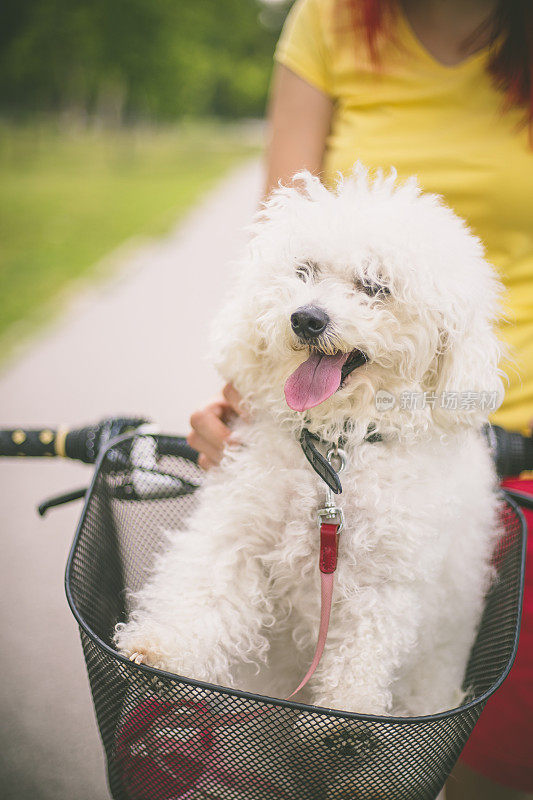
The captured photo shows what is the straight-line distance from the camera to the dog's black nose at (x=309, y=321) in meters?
1.32

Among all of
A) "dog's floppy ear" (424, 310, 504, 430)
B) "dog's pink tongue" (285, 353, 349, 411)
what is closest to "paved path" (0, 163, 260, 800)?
"dog's pink tongue" (285, 353, 349, 411)

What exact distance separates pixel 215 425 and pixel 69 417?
284cm

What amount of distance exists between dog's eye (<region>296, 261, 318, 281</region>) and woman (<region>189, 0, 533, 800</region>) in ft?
1.07

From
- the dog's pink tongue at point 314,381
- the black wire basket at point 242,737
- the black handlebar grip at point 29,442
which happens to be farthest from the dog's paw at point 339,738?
the black handlebar grip at point 29,442

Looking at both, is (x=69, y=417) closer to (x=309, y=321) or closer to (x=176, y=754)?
(x=309, y=321)

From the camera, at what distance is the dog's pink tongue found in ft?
4.33

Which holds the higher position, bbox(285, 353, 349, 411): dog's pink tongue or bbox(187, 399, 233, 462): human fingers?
bbox(285, 353, 349, 411): dog's pink tongue

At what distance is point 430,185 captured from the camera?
1.74 metres

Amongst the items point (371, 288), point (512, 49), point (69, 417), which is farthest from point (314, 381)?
point (69, 417)

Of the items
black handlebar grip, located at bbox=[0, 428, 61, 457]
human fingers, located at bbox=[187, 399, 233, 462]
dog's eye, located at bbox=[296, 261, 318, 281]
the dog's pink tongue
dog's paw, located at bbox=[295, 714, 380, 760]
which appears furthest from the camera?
black handlebar grip, located at bbox=[0, 428, 61, 457]

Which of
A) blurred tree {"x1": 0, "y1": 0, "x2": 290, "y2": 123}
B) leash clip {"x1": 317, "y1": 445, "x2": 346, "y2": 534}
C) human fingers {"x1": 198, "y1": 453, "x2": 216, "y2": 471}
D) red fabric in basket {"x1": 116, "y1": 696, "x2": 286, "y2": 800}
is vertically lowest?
red fabric in basket {"x1": 116, "y1": 696, "x2": 286, "y2": 800}

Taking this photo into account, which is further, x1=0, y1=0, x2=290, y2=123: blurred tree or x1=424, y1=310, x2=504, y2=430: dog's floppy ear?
x1=0, y1=0, x2=290, y2=123: blurred tree

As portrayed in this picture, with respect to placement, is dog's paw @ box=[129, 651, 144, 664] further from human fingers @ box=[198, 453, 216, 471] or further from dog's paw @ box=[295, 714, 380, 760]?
human fingers @ box=[198, 453, 216, 471]

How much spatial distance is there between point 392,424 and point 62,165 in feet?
63.7
